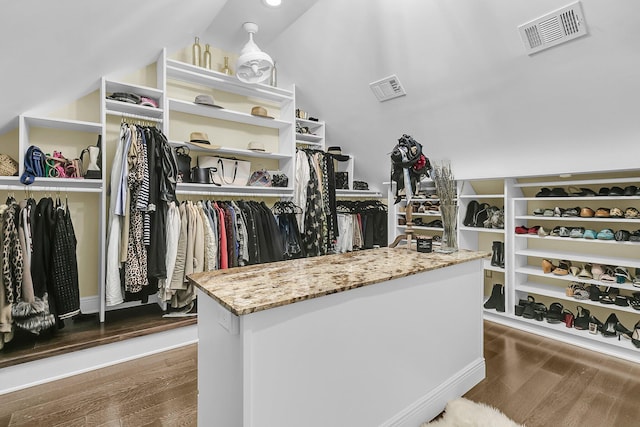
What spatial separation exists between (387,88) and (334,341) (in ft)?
9.03

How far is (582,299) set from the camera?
112 inches

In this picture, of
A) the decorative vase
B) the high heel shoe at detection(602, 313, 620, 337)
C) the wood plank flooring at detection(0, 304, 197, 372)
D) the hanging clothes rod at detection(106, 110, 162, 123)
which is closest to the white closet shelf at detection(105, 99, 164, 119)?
the hanging clothes rod at detection(106, 110, 162, 123)

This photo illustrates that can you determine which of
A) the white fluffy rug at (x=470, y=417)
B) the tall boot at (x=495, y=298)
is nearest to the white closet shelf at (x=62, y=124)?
the white fluffy rug at (x=470, y=417)

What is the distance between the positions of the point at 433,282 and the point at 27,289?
263 cm

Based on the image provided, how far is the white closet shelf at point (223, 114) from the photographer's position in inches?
127

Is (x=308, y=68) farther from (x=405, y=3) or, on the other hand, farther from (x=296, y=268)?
(x=296, y=268)

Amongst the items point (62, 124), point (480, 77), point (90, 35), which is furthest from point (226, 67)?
point (480, 77)

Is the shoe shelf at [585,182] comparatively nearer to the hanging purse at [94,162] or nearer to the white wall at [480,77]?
the white wall at [480,77]

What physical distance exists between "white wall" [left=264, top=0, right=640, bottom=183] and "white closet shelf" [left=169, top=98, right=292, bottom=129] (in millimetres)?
623

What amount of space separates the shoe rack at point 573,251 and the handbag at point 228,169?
97.0 inches

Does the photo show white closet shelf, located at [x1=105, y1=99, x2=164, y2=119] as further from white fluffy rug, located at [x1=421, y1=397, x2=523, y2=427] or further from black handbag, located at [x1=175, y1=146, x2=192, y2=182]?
white fluffy rug, located at [x1=421, y1=397, x2=523, y2=427]

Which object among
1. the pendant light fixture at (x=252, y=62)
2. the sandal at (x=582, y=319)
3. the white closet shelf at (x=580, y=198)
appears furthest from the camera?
the pendant light fixture at (x=252, y=62)

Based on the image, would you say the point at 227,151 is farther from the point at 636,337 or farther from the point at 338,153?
the point at 636,337

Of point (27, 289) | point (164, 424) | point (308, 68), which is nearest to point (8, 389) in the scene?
point (27, 289)
